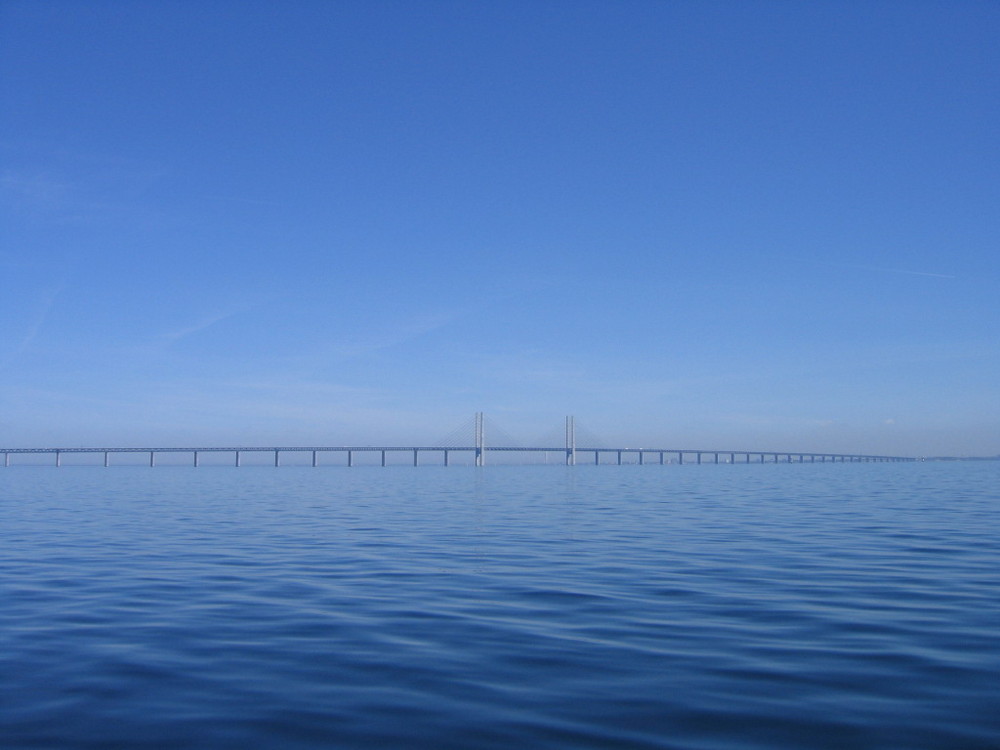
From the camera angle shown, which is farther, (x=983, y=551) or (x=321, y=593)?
(x=983, y=551)

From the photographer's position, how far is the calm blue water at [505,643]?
6.86 m

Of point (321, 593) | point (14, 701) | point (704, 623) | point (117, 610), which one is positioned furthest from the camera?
point (321, 593)

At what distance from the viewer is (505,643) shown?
32.4ft

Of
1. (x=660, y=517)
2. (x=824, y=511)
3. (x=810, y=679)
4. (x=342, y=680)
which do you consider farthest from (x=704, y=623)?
(x=824, y=511)

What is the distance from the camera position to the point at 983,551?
18.7m

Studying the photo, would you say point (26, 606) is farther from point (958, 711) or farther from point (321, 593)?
point (958, 711)

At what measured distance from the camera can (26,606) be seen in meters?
12.5

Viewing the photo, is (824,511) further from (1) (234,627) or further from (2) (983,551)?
(1) (234,627)

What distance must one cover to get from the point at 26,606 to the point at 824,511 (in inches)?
1126

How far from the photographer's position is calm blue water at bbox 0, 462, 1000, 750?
686cm

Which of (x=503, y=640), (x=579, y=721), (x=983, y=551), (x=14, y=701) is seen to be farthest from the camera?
(x=983, y=551)

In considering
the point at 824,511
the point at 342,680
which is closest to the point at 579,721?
the point at 342,680

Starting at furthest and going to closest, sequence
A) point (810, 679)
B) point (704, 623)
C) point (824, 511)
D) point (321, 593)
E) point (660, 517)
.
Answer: point (824, 511)
point (660, 517)
point (321, 593)
point (704, 623)
point (810, 679)

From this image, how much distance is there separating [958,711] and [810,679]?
54.3 inches
